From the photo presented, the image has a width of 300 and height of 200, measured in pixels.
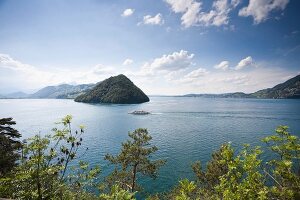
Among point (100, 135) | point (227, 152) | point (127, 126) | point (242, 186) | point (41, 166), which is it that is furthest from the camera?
point (127, 126)

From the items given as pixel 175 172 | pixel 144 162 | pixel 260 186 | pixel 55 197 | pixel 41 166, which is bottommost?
pixel 175 172

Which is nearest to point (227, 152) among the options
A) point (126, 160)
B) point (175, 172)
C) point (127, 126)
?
point (126, 160)

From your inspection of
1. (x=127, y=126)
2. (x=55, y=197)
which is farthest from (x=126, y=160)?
(x=127, y=126)

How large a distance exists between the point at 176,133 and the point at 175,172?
181 feet

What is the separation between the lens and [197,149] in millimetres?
88062

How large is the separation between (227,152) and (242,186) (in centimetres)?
155

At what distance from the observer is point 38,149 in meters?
10.8

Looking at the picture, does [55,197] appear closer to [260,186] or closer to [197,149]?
[260,186]

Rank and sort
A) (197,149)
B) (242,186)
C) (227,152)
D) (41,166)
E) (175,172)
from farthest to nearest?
(197,149) → (175,172) → (41,166) → (227,152) → (242,186)

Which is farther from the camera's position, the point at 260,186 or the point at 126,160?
the point at 126,160

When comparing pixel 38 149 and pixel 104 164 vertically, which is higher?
pixel 38 149

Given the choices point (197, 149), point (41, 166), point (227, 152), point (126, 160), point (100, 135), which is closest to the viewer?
point (227, 152)

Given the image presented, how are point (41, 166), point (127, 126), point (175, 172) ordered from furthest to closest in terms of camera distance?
point (127, 126) → point (175, 172) → point (41, 166)

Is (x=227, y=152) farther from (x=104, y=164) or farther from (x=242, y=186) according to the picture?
(x=104, y=164)
